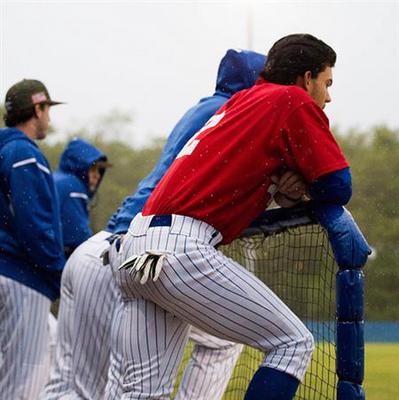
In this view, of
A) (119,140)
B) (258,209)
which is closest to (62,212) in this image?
(258,209)

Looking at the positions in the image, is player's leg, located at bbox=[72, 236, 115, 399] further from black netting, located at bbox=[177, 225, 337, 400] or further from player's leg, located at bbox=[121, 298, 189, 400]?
player's leg, located at bbox=[121, 298, 189, 400]

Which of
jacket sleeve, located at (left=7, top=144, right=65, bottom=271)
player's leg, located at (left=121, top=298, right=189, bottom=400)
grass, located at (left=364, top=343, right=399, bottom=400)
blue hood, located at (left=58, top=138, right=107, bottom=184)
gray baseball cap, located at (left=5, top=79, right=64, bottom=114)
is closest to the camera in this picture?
player's leg, located at (left=121, top=298, right=189, bottom=400)

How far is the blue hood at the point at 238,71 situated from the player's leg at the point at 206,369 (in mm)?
1168

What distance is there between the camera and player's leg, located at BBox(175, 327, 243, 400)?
17.5 feet

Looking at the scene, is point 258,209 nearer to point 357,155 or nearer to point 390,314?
point 390,314

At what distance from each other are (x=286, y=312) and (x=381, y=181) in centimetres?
2667

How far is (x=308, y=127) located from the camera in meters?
3.77

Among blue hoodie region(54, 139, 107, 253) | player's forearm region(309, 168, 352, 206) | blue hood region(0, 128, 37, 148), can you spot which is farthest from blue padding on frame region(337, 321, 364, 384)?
blue hoodie region(54, 139, 107, 253)

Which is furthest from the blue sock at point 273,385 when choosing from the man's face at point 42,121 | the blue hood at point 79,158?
the blue hood at point 79,158

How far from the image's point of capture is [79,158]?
7.81m

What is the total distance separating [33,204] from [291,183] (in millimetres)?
2407

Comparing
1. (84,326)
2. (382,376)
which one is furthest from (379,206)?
(84,326)

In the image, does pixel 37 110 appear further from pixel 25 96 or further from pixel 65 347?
pixel 65 347

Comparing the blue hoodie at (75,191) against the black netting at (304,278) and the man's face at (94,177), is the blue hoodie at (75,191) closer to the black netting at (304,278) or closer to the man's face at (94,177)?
the man's face at (94,177)
